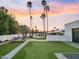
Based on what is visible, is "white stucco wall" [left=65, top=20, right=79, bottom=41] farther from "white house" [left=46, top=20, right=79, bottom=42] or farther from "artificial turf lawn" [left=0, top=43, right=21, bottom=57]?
"artificial turf lawn" [left=0, top=43, right=21, bottom=57]

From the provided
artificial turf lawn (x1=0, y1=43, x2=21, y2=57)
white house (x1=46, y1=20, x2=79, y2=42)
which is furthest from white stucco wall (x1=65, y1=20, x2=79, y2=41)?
artificial turf lawn (x1=0, y1=43, x2=21, y2=57)

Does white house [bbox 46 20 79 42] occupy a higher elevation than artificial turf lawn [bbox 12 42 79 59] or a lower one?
higher

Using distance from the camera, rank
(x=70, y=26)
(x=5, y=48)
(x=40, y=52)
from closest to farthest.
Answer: (x=40, y=52), (x=5, y=48), (x=70, y=26)

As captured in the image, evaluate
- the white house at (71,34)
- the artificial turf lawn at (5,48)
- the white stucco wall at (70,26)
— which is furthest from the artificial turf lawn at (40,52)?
the white stucco wall at (70,26)

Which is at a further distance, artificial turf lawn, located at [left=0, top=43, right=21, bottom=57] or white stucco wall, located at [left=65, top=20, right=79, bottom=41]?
white stucco wall, located at [left=65, top=20, right=79, bottom=41]

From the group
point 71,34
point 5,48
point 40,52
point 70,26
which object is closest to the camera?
point 40,52

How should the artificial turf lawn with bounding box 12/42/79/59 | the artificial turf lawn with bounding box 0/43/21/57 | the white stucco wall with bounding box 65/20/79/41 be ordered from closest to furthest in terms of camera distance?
1. the artificial turf lawn with bounding box 12/42/79/59
2. the artificial turf lawn with bounding box 0/43/21/57
3. the white stucco wall with bounding box 65/20/79/41

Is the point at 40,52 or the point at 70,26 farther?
the point at 70,26

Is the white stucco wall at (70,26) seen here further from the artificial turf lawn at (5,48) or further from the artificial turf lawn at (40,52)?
the artificial turf lawn at (40,52)

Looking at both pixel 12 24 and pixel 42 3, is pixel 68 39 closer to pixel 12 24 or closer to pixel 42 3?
pixel 12 24

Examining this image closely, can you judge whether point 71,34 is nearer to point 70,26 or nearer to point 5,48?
point 70,26

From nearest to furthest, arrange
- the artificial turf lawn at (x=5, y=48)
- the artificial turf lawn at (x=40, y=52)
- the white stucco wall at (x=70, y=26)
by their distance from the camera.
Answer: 1. the artificial turf lawn at (x=40, y=52)
2. the artificial turf lawn at (x=5, y=48)
3. the white stucco wall at (x=70, y=26)

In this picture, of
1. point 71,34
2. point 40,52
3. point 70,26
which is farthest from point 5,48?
point 70,26

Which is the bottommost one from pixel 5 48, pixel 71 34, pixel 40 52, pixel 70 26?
pixel 40 52
